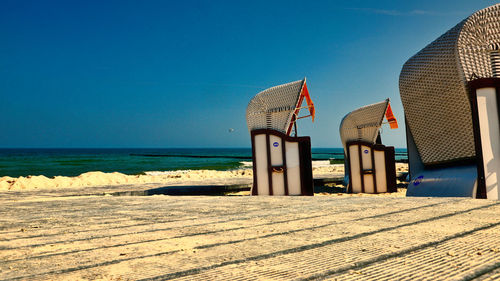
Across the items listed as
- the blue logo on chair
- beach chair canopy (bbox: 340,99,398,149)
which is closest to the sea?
beach chair canopy (bbox: 340,99,398,149)

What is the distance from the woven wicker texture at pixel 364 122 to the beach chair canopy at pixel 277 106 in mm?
3637

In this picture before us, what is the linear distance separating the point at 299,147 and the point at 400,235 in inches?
256

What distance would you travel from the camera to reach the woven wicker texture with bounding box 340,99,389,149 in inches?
480

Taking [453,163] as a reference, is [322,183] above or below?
below

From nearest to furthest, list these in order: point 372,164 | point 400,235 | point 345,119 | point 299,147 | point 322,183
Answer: point 400,235, point 299,147, point 372,164, point 345,119, point 322,183

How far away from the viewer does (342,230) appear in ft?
9.05

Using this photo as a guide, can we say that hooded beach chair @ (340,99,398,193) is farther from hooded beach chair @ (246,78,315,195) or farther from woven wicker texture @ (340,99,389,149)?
hooded beach chair @ (246,78,315,195)

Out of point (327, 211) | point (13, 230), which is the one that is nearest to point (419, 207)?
point (327, 211)

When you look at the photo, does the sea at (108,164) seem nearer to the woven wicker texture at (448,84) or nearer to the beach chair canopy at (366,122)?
the beach chair canopy at (366,122)

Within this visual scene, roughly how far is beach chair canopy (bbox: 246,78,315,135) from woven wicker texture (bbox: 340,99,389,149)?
3.64 m

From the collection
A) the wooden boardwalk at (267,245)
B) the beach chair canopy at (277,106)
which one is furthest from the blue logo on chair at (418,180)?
the wooden boardwalk at (267,245)

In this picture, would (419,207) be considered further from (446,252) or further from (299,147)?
(299,147)

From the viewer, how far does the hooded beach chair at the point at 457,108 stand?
6.32m

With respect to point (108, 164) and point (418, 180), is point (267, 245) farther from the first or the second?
point (108, 164)
